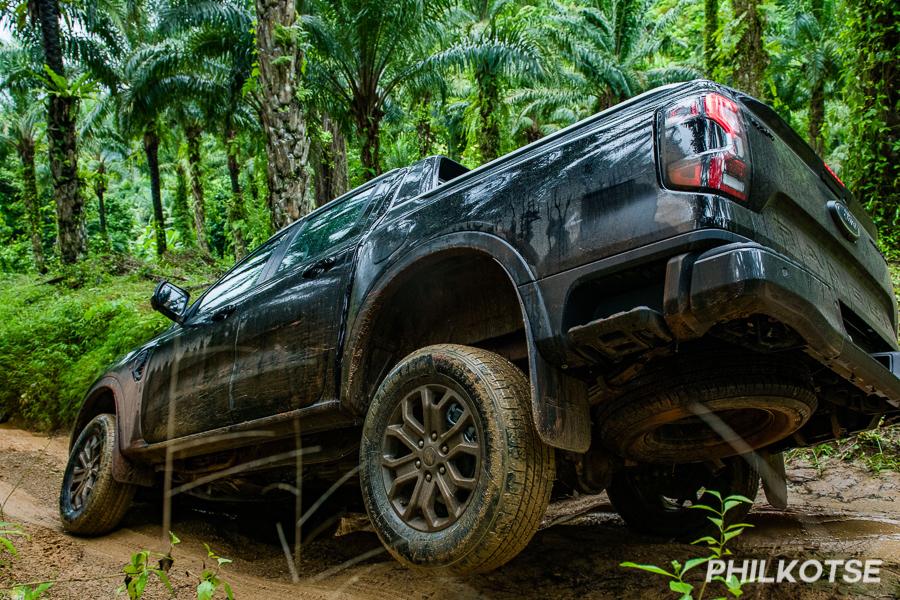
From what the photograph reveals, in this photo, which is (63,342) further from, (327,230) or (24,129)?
(24,129)

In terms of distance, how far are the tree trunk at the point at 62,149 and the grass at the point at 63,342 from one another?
2.09m

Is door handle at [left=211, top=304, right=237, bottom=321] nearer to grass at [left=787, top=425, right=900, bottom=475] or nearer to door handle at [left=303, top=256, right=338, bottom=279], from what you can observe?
door handle at [left=303, top=256, right=338, bottom=279]

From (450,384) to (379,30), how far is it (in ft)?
37.3

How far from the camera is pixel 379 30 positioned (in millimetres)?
12117

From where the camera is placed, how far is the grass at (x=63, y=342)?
744 centimetres

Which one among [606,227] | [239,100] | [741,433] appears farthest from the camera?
[239,100]

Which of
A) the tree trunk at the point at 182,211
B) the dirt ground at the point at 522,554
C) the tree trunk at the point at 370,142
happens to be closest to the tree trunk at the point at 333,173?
the tree trunk at the point at 370,142

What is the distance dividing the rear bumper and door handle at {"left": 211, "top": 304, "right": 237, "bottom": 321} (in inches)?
98.7

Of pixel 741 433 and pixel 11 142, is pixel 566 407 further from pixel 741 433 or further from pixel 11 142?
pixel 11 142

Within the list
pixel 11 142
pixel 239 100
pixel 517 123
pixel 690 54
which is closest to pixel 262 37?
pixel 239 100

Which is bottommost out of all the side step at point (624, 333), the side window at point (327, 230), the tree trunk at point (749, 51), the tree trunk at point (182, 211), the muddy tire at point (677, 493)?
the muddy tire at point (677, 493)

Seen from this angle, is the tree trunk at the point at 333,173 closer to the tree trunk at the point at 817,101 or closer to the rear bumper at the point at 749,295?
the rear bumper at the point at 749,295

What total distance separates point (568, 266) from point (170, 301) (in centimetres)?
286

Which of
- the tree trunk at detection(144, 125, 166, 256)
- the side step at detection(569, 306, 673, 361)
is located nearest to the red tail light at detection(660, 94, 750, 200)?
the side step at detection(569, 306, 673, 361)
